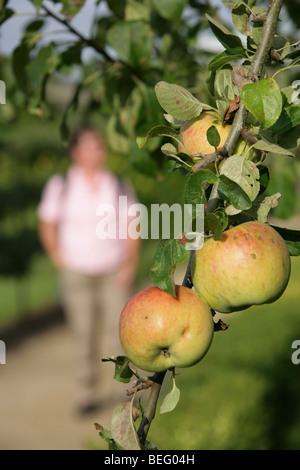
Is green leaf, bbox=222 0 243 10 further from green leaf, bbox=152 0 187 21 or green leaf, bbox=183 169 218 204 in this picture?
green leaf, bbox=152 0 187 21

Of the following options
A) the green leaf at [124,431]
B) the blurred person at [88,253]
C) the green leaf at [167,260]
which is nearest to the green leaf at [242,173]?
the green leaf at [167,260]

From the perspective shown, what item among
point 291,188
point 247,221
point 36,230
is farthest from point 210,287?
point 36,230

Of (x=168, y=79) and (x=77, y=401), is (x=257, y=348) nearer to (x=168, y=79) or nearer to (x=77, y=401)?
(x=77, y=401)

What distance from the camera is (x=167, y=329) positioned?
960 mm

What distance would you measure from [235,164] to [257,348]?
3686 millimetres

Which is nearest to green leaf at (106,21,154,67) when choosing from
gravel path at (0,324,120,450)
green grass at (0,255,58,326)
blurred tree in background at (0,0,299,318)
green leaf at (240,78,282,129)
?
blurred tree in background at (0,0,299,318)

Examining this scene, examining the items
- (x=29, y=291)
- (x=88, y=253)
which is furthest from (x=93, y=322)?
(x=29, y=291)

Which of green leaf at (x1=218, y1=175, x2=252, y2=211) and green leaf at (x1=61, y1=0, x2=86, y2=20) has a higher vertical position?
green leaf at (x1=61, y1=0, x2=86, y2=20)

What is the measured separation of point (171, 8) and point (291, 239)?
0.89m

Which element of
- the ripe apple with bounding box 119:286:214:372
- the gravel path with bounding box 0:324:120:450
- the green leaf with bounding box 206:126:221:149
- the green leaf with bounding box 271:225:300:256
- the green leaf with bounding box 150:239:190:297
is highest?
the green leaf with bounding box 206:126:221:149

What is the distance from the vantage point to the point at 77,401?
3.95 metres

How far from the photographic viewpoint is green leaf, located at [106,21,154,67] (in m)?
1.62

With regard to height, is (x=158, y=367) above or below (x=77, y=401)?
above

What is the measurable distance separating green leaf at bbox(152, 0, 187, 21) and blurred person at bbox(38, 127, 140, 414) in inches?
77.7
